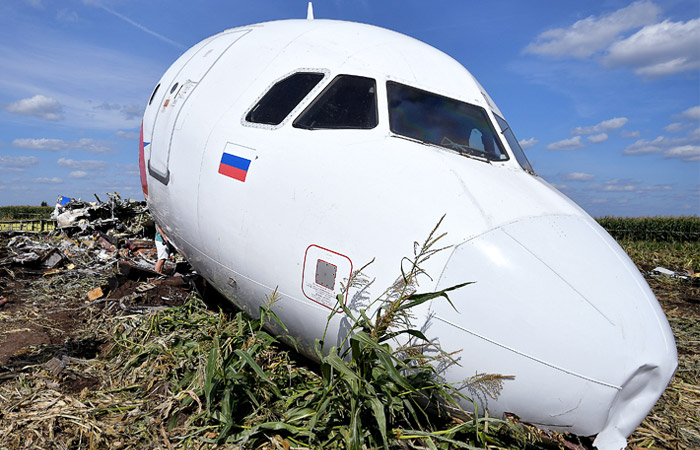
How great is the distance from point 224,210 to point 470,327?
2.36m

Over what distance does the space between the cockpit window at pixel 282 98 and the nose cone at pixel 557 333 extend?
6.52 ft

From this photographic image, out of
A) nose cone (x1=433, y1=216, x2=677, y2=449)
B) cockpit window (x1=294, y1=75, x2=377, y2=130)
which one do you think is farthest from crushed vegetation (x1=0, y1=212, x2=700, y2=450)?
cockpit window (x1=294, y1=75, x2=377, y2=130)

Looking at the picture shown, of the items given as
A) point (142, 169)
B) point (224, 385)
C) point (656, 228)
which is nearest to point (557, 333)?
point (224, 385)

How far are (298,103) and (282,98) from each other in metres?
0.22

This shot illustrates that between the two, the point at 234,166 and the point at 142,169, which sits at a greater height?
the point at 234,166

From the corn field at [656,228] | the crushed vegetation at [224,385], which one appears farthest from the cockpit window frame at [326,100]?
the corn field at [656,228]

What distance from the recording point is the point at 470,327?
2.79 meters

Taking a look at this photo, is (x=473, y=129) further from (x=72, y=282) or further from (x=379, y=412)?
(x=72, y=282)

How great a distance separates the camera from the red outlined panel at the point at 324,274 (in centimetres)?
320

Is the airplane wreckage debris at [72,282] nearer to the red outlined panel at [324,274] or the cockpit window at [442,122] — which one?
A: the red outlined panel at [324,274]

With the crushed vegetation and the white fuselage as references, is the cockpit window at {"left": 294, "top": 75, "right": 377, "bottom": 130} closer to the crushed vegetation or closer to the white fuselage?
the white fuselage

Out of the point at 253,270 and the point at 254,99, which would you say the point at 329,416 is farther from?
the point at 254,99

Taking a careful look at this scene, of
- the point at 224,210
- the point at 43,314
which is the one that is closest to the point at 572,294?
the point at 224,210

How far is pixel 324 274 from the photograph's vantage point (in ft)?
10.8
